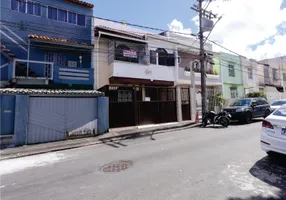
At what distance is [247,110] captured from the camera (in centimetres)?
1296

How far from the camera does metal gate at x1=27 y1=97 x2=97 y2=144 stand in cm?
856

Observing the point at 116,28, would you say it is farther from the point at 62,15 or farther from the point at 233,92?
the point at 233,92

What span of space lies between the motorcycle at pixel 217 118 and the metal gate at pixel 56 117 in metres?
7.00

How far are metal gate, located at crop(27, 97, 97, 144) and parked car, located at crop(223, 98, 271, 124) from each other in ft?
30.5

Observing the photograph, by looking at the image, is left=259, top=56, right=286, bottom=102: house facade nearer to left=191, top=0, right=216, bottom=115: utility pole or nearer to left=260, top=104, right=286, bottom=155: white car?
left=191, top=0, right=216, bottom=115: utility pole

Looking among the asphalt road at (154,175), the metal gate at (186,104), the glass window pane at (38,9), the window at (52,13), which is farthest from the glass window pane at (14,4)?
the metal gate at (186,104)

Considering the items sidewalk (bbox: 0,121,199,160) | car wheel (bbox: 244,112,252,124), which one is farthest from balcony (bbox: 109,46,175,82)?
car wheel (bbox: 244,112,252,124)

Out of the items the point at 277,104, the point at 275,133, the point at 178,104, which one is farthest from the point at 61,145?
the point at 277,104

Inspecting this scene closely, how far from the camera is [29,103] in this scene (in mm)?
8477

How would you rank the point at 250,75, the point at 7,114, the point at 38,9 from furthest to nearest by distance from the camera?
the point at 250,75 → the point at 38,9 → the point at 7,114

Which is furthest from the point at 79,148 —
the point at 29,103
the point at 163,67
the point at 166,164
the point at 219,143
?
the point at 163,67

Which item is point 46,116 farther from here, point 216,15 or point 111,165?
point 216,15

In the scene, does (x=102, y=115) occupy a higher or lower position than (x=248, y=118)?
higher

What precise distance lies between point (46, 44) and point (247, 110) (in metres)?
13.8
